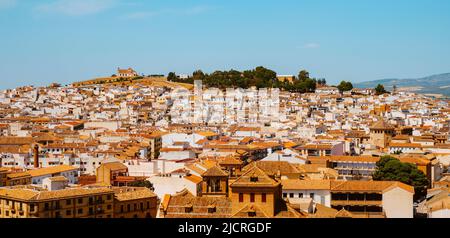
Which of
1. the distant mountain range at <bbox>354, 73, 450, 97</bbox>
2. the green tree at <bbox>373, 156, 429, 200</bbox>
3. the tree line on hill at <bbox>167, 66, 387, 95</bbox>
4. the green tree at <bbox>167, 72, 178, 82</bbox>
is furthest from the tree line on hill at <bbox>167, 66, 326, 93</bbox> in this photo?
the green tree at <bbox>373, 156, 429, 200</bbox>

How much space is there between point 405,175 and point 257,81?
64.0 metres

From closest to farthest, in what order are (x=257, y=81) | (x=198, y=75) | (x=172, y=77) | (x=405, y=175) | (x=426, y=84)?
1. (x=405, y=175)
2. (x=257, y=81)
3. (x=198, y=75)
4. (x=172, y=77)
5. (x=426, y=84)

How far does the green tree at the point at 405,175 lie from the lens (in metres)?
31.8

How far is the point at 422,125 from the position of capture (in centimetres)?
6334

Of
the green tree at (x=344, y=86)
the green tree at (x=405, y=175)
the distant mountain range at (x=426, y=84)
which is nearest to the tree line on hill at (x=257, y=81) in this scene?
the green tree at (x=344, y=86)

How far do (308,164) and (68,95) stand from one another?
66.5m

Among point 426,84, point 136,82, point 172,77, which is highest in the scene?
point 172,77

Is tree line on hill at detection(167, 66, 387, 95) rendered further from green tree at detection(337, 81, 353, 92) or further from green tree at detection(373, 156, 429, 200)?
green tree at detection(373, 156, 429, 200)

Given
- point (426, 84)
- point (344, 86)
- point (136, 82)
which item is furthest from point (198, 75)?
point (426, 84)

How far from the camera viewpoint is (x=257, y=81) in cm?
9512

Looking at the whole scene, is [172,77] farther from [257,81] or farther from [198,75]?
[257,81]

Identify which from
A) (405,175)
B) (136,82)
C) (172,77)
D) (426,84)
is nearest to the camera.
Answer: (405,175)

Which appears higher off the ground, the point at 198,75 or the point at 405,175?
the point at 198,75

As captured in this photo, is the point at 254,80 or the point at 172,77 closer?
the point at 254,80
